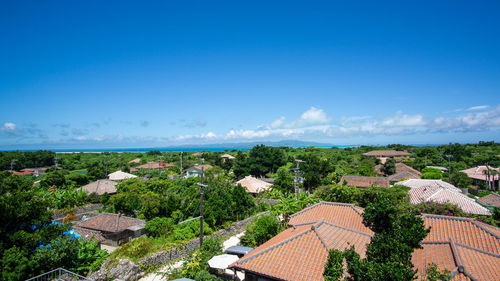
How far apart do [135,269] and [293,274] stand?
28.7 feet

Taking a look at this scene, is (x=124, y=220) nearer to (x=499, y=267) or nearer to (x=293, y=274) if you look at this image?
(x=293, y=274)

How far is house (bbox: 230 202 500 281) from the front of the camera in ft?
29.3

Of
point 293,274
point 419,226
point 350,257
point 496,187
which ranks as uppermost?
point 419,226

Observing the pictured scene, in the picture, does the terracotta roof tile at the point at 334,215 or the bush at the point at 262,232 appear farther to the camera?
the bush at the point at 262,232

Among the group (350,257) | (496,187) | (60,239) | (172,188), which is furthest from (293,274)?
(496,187)

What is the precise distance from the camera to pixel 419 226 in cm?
651

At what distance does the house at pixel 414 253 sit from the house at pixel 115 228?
36.6 ft

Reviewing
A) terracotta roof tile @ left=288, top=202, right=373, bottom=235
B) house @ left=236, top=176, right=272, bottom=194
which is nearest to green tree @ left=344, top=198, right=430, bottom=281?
terracotta roof tile @ left=288, top=202, right=373, bottom=235

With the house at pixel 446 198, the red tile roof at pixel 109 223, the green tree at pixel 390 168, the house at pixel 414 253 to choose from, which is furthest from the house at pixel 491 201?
the red tile roof at pixel 109 223

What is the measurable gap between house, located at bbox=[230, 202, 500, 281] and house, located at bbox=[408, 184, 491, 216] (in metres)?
10.2

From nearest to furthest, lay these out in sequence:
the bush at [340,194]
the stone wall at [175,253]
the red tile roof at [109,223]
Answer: the stone wall at [175,253]
the red tile roof at [109,223]
the bush at [340,194]

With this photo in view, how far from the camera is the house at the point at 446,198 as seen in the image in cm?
1969

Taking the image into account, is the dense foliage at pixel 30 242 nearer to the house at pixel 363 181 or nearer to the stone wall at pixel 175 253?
the stone wall at pixel 175 253

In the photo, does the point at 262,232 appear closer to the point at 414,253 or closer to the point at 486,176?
the point at 414,253
